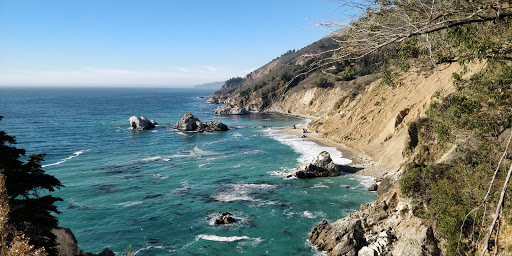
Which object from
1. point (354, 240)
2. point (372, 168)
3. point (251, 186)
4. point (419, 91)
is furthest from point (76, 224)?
point (419, 91)

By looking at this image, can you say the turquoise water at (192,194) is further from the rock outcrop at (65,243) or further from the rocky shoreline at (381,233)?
the rock outcrop at (65,243)

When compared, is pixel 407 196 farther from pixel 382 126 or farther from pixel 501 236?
pixel 382 126

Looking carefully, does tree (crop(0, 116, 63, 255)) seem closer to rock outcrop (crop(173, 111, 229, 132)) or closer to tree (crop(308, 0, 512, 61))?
tree (crop(308, 0, 512, 61))

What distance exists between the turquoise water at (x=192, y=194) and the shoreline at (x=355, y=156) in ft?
6.60

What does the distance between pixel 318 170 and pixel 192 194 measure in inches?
580

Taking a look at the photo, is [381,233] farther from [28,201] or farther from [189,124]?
[189,124]

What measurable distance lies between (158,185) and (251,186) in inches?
418

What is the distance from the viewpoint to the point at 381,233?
1980 cm

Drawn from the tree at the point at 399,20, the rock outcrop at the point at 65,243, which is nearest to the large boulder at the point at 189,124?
the rock outcrop at the point at 65,243

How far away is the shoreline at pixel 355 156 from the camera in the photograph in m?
38.8

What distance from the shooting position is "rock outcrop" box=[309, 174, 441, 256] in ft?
58.1

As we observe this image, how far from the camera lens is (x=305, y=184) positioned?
35.9m

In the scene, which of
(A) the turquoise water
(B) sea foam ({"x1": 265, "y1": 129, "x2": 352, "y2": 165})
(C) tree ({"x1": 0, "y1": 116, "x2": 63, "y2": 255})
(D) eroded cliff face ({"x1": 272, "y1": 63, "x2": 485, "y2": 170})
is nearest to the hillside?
(A) the turquoise water

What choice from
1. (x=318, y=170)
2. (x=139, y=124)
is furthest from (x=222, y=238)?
(x=139, y=124)
